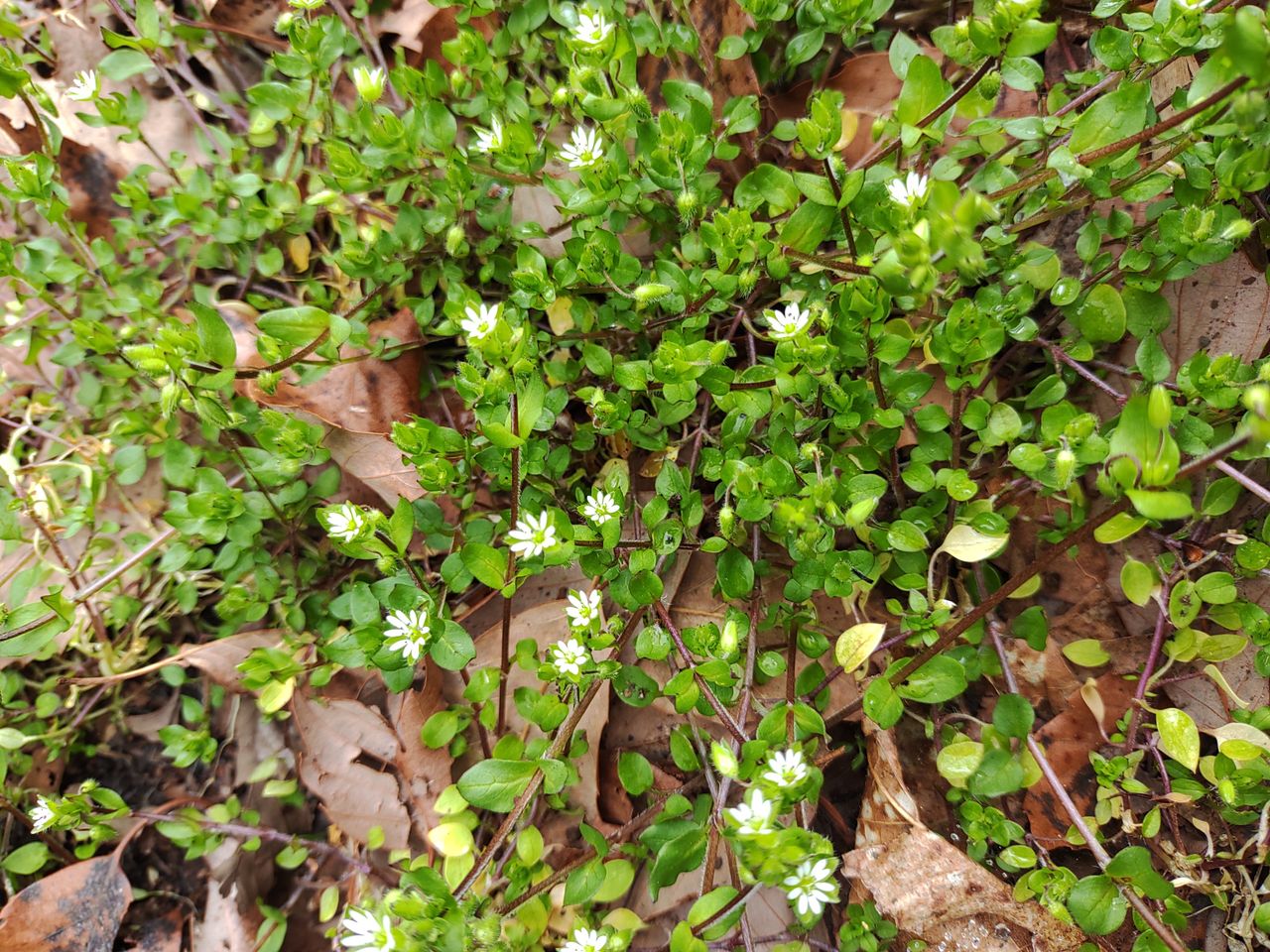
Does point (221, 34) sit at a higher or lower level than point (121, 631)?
higher

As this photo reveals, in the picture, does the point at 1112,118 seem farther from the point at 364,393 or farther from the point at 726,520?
the point at 364,393


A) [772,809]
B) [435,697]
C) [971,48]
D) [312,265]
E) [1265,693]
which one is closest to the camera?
[772,809]

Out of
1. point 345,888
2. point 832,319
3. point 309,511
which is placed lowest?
point 345,888

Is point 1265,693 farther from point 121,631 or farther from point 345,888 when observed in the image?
point 121,631

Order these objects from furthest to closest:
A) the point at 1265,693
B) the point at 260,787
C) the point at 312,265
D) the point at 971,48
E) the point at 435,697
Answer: the point at 312,265
the point at 260,787
the point at 435,697
the point at 1265,693
the point at 971,48

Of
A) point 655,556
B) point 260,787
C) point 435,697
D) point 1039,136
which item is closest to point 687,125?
point 1039,136

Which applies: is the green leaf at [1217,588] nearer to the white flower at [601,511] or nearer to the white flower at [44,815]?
the white flower at [601,511]

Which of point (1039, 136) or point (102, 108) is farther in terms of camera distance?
point (102, 108)

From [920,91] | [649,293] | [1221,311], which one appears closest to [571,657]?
[649,293]
